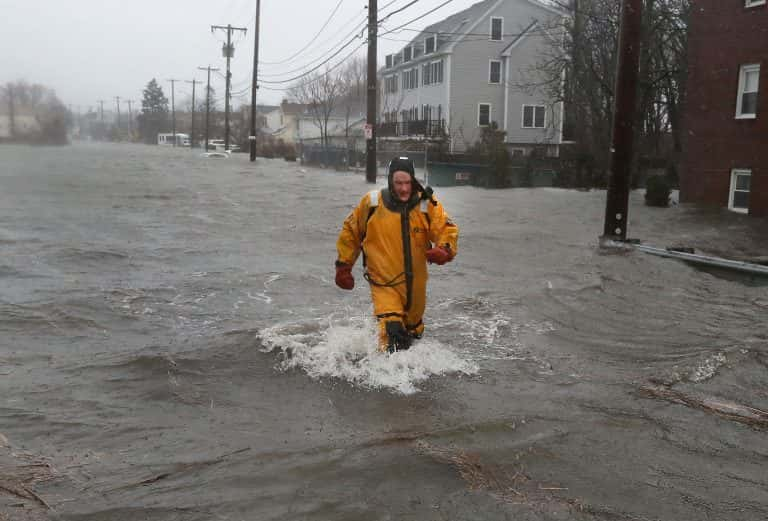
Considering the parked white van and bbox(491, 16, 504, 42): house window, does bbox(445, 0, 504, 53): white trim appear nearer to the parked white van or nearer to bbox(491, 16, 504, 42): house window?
bbox(491, 16, 504, 42): house window

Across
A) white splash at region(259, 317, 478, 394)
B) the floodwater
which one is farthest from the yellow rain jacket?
the floodwater

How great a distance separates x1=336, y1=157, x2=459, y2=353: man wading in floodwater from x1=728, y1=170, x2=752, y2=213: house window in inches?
592

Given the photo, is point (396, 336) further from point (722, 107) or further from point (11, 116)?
point (11, 116)

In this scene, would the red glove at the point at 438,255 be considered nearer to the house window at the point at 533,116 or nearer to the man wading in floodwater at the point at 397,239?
the man wading in floodwater at the point at 397,239

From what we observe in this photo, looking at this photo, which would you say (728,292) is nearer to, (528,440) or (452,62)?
(528,440)

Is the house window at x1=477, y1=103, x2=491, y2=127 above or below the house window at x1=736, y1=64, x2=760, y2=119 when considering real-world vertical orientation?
above

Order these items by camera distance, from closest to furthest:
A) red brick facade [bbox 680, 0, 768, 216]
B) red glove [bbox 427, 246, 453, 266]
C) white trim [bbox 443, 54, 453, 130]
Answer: red glove [bbox 427, 246, 453, 266] → red brick facade [bbox 680, 0, 768, 216] → white trim [bbox 443, 54, 453, 130]

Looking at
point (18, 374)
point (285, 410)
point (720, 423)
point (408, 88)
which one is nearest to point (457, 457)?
point (285, 410)

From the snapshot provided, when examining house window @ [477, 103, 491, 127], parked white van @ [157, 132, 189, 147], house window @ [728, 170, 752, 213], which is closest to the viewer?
house window @ [728, 170, 752, 213]

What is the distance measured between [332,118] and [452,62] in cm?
3669

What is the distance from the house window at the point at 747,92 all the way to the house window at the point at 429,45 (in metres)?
31.8

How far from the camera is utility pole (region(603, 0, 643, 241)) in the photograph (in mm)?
12508

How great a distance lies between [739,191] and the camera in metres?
18.9

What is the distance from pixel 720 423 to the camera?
5180 millimetres
